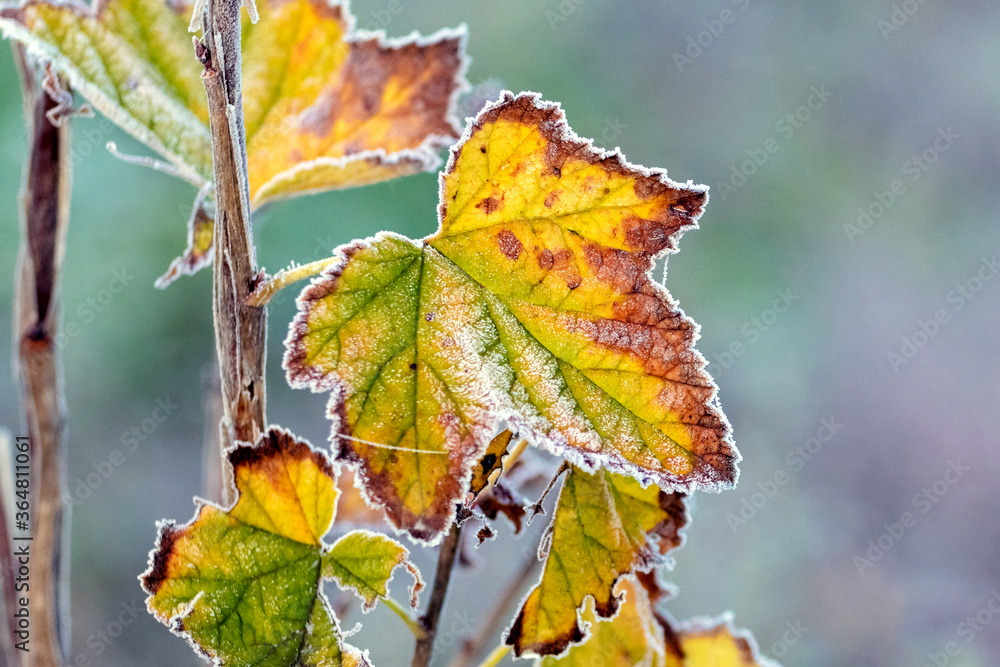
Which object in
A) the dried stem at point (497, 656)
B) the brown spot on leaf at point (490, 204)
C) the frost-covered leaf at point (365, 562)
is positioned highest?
the brown spot on leaf at point (490, 204)

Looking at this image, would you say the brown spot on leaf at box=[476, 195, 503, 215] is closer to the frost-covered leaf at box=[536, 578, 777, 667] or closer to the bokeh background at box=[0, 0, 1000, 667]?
the frost-covered leaf at box=[536, 578, 777, 667]

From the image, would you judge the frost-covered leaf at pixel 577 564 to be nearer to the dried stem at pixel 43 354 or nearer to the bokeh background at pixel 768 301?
the dried stem at pixel 43 354

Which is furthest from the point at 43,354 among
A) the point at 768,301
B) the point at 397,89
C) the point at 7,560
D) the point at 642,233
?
the point at 768,301

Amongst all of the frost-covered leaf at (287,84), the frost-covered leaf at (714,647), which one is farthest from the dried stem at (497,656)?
the frost-covered leaf at (287,84)

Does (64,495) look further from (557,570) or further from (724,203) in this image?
(724,203)

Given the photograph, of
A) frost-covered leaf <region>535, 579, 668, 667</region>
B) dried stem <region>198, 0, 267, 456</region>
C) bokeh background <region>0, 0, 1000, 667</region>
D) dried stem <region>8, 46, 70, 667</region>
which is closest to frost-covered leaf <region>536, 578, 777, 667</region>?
frost-covered leaf <region>535, 579, 668, 667</region>

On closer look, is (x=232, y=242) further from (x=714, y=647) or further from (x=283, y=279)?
(x=714, y=647)
